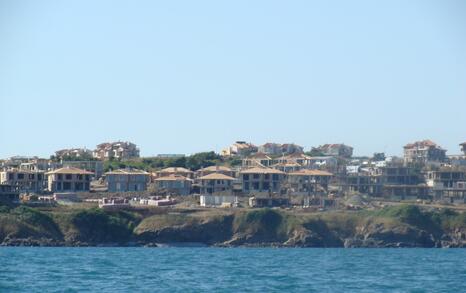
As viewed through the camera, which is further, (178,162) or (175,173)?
(178,162)

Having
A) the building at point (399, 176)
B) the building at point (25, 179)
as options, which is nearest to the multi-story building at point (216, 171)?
the building at point (25, 179)

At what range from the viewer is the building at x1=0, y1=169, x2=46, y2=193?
156250mm

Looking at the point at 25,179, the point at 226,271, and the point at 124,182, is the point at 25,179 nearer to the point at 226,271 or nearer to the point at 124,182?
the point at 124,182

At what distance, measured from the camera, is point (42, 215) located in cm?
12188

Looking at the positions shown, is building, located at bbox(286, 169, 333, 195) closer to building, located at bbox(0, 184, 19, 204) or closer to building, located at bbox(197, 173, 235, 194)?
building, located at bbox(197, 173, 235, 194)

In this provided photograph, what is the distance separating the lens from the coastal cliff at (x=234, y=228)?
11988 cm

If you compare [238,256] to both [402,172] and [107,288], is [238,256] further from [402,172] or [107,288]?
[402,172]

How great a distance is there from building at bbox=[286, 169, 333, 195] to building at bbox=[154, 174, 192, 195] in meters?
13.0

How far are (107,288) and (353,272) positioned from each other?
21.2 metres

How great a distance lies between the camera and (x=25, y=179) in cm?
15800

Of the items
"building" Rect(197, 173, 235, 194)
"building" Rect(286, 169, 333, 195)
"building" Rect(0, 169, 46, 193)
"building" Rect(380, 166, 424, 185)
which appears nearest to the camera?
"building" Rect(197, 173, 235, 194)

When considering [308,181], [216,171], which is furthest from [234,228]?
[216,171]

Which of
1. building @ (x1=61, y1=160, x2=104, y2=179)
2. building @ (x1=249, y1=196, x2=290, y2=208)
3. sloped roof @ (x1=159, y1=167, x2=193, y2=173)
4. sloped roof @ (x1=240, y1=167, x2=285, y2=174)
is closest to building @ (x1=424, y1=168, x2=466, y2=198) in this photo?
sloped roof @ (x1=240, y1=167, x2=285, y2=174)

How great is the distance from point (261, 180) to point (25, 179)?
96.6 feet
